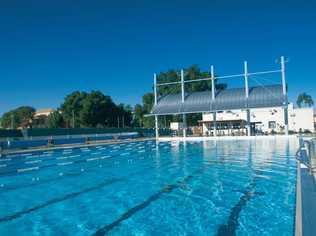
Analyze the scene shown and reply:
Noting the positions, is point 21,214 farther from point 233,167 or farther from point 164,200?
point 233,167

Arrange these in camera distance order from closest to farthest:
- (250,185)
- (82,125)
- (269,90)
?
(250,185)
(269,90)
(82,125)

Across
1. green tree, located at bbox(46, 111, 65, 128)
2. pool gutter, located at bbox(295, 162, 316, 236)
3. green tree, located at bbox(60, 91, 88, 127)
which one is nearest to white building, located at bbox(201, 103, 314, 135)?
green tree, located at bbox(60, 91, 88, 127)

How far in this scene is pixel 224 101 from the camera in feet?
109

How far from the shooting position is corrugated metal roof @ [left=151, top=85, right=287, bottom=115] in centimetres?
3091

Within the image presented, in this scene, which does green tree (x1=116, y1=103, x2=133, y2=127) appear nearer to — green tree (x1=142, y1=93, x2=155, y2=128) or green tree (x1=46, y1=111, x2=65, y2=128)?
green tree (x1=142, y1=93, x2=155, y2=128)

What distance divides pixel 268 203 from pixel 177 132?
33280 millimetres

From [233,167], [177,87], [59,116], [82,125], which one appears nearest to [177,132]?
[177,87]

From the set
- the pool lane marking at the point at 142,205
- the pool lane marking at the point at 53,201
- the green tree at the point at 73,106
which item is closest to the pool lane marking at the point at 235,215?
the pool lane marking at the point at 142,205

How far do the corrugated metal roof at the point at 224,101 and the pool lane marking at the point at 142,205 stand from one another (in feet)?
76.6

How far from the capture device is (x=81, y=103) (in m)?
49.3

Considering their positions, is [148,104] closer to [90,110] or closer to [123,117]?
[123,117]

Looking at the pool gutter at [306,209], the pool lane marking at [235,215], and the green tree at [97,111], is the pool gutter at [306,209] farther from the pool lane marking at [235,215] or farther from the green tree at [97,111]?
the green tree at [97,111]

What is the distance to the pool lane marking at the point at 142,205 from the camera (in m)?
4.76

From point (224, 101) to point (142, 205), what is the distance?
1100 inches
